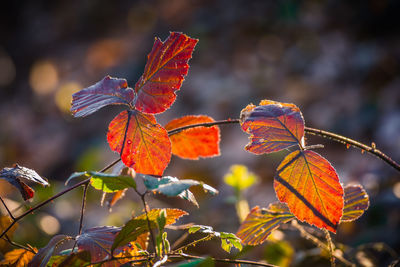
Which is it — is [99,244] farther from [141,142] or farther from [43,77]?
[43,77]

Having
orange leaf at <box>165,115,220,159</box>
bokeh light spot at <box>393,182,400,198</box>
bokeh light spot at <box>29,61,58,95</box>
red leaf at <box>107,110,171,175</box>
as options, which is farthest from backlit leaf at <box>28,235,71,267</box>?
bokeh light spot at <box>29,61,58,95</box>

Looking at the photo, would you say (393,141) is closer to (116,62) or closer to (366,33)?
(366,33)

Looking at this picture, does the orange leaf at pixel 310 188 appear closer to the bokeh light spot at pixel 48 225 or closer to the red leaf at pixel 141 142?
the red leaf at pixel 141 142

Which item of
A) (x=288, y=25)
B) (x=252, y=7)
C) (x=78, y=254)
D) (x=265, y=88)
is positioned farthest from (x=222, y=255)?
(x=252, y=7)

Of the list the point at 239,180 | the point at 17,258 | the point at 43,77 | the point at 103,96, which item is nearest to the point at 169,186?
the point at 103,96

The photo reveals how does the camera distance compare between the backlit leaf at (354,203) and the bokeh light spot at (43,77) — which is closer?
the backlit leaf at (354,203)

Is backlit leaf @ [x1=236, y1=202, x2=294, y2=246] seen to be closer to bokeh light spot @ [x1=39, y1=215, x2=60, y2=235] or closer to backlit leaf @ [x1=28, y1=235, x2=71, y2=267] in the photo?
backlit leaf @ [x1=28, y1=235, x2=71, y2=267]

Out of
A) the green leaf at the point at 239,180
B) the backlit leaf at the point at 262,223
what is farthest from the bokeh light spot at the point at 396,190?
the backlit leaf at the point at 262,223
